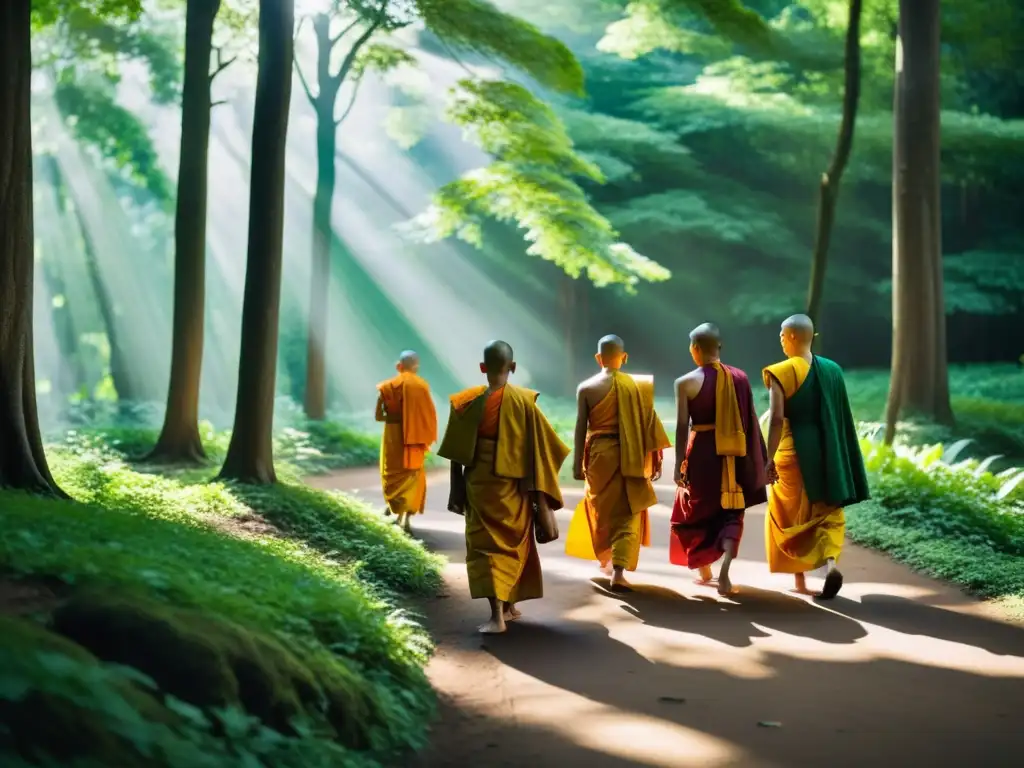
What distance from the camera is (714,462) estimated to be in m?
8.63

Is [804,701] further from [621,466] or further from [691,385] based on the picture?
[691,385]

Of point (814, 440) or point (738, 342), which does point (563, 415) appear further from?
point (814, 440)

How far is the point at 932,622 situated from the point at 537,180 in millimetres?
10964

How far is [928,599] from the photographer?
820 cm

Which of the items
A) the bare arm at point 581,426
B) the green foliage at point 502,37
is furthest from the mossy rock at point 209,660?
the green foliage at point 502,37

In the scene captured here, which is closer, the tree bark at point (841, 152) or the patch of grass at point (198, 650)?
the patch of grass at point (198, 650)

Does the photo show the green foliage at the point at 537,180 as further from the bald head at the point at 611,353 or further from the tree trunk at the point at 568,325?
the tree trunk at the point at 568,325

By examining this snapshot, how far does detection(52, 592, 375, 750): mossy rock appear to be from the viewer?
14.2 feet

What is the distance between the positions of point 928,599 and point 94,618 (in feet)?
20.4

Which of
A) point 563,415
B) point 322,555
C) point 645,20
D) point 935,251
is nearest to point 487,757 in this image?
point 322,555

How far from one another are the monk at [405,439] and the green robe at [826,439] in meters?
4.31

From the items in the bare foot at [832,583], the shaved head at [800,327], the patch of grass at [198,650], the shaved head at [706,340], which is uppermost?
the shaved head at [800,327]

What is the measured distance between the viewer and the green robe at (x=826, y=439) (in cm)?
820

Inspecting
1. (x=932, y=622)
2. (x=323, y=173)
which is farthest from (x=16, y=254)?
(x=323, y=173)
